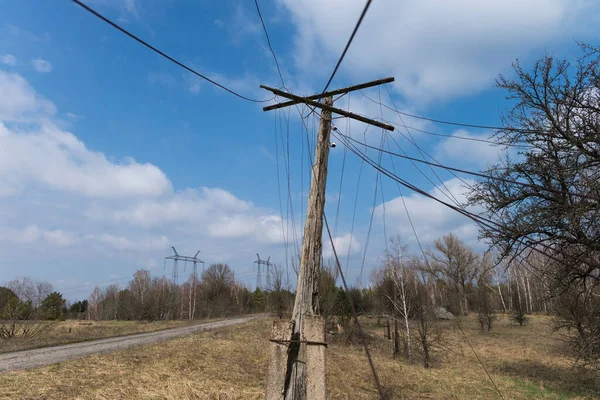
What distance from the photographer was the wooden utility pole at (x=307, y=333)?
15.1 feet

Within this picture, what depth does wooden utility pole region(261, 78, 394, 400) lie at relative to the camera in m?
4.62

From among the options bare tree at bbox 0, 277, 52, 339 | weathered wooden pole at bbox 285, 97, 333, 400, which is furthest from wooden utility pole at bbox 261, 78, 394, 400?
bare tree at bbox 0, 277, 52, 339

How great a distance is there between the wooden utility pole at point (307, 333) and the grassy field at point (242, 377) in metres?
4.26

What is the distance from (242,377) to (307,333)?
6.57 m

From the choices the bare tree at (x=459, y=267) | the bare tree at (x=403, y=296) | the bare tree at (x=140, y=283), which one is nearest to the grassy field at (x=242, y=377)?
the bare tree at (x=403, y=296)

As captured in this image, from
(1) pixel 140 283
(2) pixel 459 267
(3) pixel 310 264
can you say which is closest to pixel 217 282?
(1) pixel 140 283

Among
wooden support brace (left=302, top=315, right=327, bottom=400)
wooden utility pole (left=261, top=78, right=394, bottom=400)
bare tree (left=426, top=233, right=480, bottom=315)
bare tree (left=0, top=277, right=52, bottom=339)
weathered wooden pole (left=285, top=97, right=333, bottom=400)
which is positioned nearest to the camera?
wooden support brace (left=302, top=315, right=327, bottom=400)

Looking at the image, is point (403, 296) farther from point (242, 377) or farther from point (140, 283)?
point (140, 283)

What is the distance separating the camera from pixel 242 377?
403 inches

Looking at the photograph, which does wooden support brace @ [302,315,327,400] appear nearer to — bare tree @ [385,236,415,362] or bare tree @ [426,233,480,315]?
bare tree @ [385,236,415,362]

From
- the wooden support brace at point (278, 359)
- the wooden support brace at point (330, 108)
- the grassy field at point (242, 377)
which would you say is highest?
the wooden support brace at point (330, 108)

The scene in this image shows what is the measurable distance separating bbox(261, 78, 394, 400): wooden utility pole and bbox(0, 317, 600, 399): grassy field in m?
4.26

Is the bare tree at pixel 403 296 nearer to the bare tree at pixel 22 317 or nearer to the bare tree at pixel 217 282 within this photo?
the bare tree at pixel 22 317

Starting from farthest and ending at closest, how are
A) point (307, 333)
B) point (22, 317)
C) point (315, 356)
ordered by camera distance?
point (22, 317), point (307, 333), point (315, 356)
